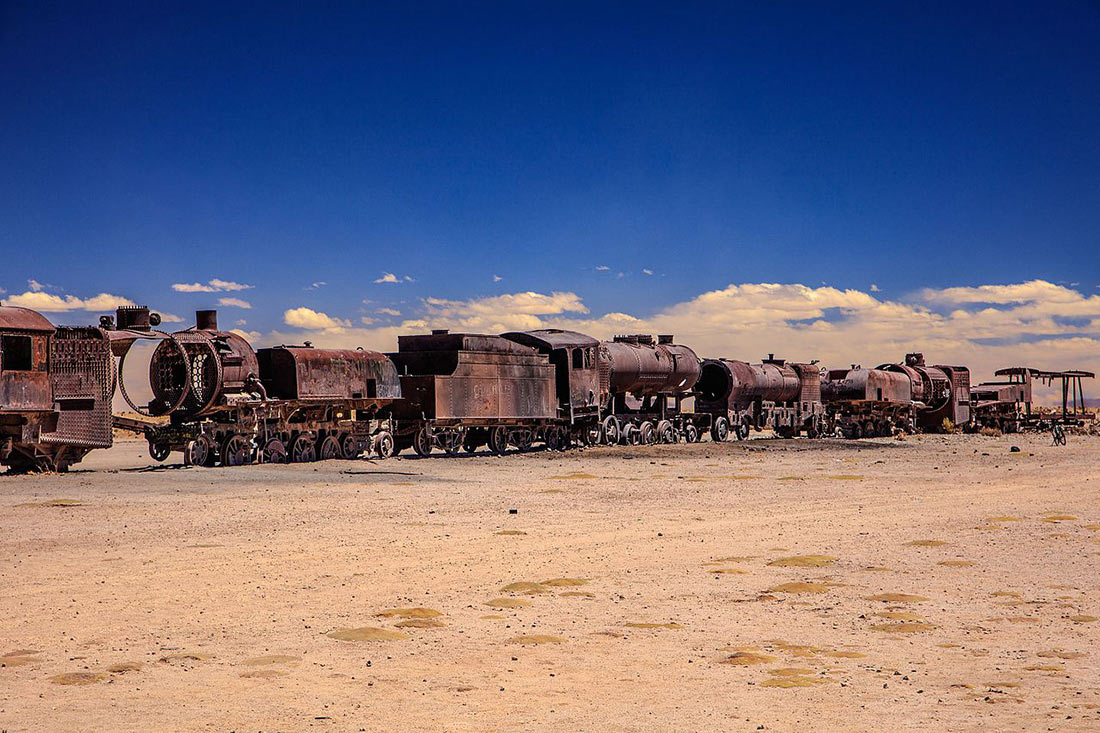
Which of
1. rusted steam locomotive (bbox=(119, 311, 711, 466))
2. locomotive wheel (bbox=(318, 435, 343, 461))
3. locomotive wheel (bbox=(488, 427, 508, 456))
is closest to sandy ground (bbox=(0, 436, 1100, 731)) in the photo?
rusted steam locomotive (bbox=(119, 311, 711, 466))

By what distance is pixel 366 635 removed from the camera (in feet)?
29.1

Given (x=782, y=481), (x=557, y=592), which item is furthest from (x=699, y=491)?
(x=557, y=592)

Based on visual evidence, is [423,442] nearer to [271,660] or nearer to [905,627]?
[905,627]

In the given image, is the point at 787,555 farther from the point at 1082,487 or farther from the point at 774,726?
the point at 1082,487

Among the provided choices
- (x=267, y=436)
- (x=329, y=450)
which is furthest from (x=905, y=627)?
(x=329, y=450)

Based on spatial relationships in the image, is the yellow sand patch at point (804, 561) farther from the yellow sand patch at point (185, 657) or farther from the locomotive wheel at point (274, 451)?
the locomotive wheel at point (274, 451)

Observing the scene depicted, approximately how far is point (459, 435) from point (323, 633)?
24.5 metres

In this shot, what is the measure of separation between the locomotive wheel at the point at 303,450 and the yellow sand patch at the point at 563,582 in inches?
729

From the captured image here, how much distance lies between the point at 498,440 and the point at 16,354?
1509 cm

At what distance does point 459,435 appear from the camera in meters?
33.5

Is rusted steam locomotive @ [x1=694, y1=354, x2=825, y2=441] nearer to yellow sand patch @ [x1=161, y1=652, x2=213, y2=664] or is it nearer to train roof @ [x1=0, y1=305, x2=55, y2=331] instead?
train roof @ [x1=0, y1=305, x2=55, y2=331]

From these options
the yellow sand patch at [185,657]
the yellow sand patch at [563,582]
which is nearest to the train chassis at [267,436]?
the yellow sand patch at [563,582]

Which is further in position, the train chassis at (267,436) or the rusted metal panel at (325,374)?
the rusted metal panel at (325,374)

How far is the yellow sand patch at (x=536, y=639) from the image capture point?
28.3 feet
